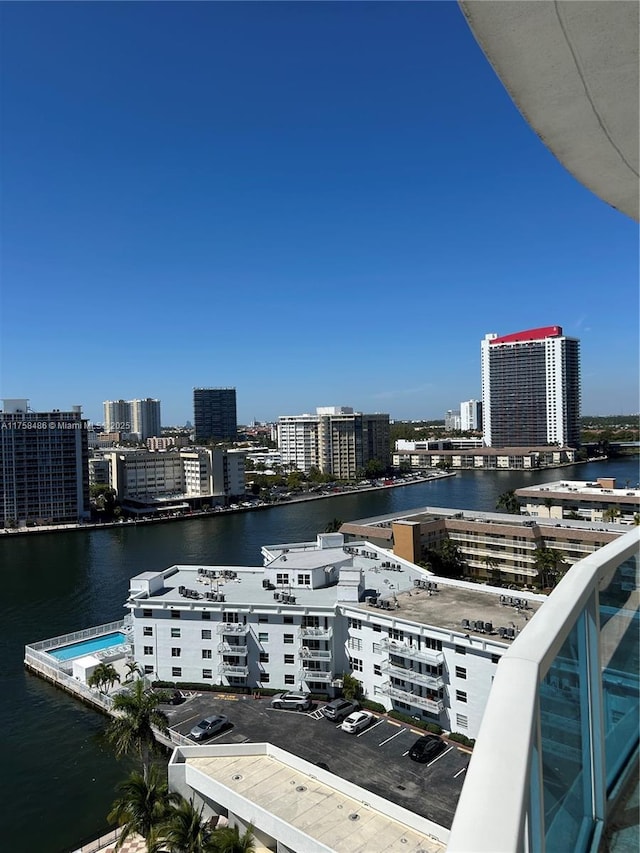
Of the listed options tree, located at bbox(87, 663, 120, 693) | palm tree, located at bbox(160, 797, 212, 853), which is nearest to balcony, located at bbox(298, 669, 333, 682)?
tree, located at bbox(87, 663, 120, 693)

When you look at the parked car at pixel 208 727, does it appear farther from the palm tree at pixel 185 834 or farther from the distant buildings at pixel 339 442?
the distant buildings at pixel 339 442

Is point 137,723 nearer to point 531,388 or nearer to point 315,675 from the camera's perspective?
point 315,675

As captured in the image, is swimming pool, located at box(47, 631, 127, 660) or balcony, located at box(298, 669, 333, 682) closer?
balcony, located at box(298, 669, 333, 682)

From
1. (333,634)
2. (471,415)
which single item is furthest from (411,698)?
(471,415)

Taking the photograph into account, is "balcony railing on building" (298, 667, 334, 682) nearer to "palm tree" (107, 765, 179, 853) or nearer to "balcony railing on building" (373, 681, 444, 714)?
"balcony railing on building" (373, 681, 444, 714)

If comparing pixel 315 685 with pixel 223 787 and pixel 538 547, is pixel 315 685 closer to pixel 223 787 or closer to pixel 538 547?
pixel 223 787

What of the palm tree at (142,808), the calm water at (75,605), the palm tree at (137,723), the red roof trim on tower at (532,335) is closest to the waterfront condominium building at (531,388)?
the red roof trim on tower at (532,335)
